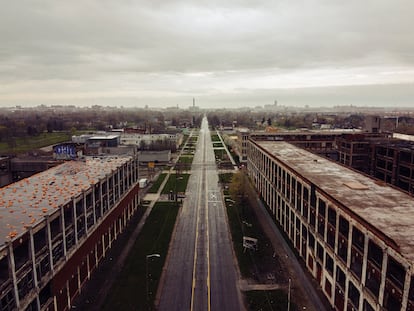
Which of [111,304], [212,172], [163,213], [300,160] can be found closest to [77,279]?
[111,304]

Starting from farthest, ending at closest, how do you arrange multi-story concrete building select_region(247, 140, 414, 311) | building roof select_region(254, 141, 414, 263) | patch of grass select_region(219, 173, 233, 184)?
patch of grass select_region(219, 173, 233, 184) → building roof select_region(254, 141, 414, 263) → multi-story concrete building select_region(247, 140, 414, 311)

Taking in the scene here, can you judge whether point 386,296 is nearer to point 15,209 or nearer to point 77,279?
point 77,279

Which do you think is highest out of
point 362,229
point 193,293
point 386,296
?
point 362,229

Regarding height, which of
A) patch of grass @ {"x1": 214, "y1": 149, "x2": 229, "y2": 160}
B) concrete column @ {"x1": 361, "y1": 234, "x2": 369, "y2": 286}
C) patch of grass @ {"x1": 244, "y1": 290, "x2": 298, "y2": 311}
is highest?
concrete column @ {"x1": 361, "y1": 234, "x2": 369, "y2": 286}

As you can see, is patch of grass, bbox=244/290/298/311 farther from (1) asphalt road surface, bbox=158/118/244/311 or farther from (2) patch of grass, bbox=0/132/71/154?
(2) patch of grass, bbox=0/132/71/154

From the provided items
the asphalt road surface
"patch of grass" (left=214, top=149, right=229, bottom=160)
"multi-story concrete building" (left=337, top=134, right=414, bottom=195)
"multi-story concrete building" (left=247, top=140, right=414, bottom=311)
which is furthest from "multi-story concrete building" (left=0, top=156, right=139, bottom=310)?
"patch of grass" (left=214, top=149, right=229, bottom=160)

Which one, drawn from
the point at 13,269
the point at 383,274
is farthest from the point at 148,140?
the point at 383,274

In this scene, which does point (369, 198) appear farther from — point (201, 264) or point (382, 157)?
point (382, 157)
